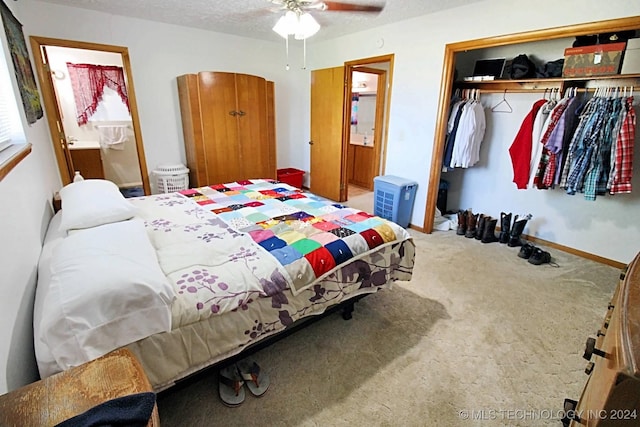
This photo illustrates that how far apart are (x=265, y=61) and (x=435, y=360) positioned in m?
4.33

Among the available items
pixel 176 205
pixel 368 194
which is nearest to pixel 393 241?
pixel 176 205

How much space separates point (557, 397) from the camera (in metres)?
1.51

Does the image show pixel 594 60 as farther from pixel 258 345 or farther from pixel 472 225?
pixel 258 345

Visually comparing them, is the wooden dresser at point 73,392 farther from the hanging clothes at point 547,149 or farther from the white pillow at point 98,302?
the hanging clothes at point 547,149

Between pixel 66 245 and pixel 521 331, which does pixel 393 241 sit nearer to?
pixel 521 331

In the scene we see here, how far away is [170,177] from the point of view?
12.0 ft

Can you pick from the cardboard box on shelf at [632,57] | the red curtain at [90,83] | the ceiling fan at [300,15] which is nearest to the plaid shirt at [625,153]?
the cardboard box on shelf at [632,57]

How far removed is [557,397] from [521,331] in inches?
19.6

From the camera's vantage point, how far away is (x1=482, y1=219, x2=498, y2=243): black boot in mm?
3262

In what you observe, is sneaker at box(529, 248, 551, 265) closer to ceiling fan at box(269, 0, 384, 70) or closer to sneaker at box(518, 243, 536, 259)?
sneaker at box(518, 243, 536, 259)

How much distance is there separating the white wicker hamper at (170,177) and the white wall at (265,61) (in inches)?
8.4

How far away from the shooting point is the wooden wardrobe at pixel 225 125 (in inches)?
141

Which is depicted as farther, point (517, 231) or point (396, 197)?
point (396, 197)

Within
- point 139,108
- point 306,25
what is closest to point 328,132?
point 306,25
